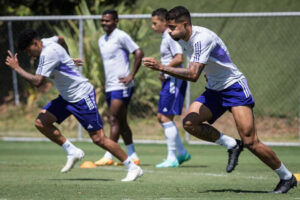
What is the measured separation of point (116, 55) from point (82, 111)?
2.77m

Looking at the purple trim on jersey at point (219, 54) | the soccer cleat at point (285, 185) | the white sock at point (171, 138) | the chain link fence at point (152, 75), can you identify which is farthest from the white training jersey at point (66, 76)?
the chain link fence at point (152, 75)

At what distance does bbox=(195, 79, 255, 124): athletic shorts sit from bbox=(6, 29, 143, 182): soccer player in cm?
166

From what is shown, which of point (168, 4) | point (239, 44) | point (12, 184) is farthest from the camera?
point (168, 4)

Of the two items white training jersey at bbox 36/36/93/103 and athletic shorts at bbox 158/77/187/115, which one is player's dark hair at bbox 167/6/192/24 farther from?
athletic shorts at bbox 158/77/187/115

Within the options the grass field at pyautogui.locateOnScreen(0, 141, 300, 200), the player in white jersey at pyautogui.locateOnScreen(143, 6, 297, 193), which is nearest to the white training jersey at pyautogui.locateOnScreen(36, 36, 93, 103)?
the grass field at pyautogui.locateOnScreen(0, 141, 300, 200)

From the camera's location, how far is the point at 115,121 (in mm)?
12094

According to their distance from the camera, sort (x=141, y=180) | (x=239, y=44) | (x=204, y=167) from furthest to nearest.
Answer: (x=239, y=44) → (x=204, y=167) → (x=141, y=180)

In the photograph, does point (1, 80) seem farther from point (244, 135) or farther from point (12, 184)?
point (244, 135)

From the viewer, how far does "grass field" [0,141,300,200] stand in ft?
26.0

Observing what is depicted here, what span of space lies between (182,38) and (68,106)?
238 cm

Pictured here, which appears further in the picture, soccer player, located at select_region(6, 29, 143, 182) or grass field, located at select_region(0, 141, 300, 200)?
soccer player, located at select_region(6, 29, 143, 182)

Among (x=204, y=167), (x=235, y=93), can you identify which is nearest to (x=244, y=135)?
(x=235, y=93)

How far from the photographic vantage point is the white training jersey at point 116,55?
12.1 metres

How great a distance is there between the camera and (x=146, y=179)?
31.7 feet
